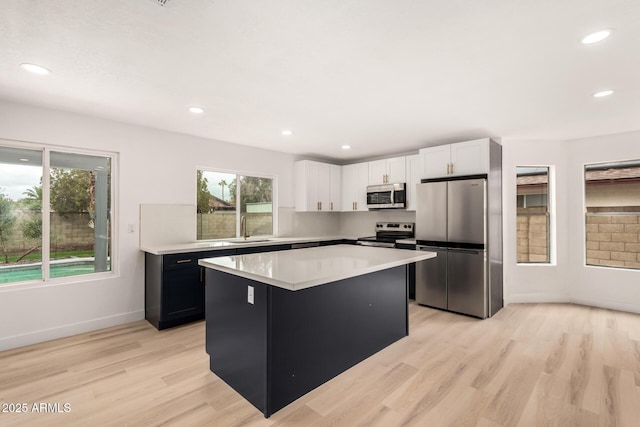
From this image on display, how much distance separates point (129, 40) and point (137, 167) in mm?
2195

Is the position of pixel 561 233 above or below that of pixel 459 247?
above

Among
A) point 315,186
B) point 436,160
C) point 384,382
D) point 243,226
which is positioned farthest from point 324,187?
point 384,382

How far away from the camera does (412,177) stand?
502 centimetres

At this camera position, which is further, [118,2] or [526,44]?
[526,44]

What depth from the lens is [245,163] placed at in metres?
4.94

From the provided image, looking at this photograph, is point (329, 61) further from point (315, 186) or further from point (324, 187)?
point (324, 187)

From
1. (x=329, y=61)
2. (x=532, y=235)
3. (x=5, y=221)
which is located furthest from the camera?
(x=532, y=235)

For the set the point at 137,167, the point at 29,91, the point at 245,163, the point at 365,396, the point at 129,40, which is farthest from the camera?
the point at 245,163

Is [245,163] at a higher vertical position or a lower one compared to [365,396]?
higher

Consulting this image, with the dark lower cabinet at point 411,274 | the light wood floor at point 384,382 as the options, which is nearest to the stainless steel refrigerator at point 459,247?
the dark lower cabinet at point 411,274

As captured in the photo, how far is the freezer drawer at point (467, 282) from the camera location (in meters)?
3.88

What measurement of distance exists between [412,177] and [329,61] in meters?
3.18

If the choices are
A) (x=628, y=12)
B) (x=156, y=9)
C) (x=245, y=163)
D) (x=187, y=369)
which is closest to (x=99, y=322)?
(x=187, y=369)

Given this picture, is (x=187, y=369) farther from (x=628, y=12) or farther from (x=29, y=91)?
(x=628, y=12)
